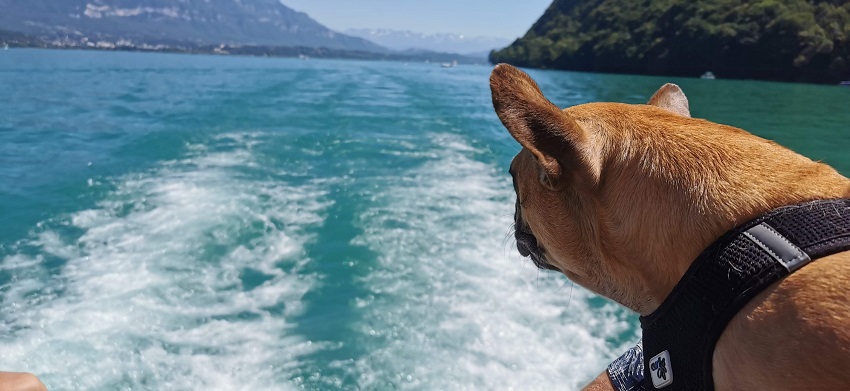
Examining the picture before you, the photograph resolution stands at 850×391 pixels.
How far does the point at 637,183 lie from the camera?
5.13ft

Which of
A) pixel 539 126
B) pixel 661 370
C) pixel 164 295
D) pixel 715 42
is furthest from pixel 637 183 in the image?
pixel 715 42

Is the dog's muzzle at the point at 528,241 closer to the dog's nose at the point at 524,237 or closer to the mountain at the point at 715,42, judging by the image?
the dog's nose at the point at 524,237

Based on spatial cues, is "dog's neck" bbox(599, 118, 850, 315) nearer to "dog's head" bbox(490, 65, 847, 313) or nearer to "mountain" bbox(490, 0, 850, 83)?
"dog's head" bbox(490, 65, 847, 313)

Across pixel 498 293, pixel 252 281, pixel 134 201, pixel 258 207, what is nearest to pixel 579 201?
pixel 498 293

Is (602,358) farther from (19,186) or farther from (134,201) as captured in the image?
(19,186)

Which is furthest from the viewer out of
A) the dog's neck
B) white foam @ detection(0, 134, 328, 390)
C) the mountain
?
the mountain

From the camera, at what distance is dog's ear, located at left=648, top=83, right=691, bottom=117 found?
2.30 m

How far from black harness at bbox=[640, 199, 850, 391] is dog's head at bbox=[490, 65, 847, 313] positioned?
0.08m

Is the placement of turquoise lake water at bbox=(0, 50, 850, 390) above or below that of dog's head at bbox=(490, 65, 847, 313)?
below

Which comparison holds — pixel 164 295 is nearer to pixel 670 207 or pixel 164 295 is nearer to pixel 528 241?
pixel 528 241

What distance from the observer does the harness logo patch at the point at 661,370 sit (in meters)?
1.42

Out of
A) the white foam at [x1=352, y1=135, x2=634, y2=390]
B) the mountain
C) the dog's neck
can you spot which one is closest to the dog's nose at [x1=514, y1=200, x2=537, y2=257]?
the dog's neck

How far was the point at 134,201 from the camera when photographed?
32.8 feet

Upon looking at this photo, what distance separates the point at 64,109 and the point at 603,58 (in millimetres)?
86874
